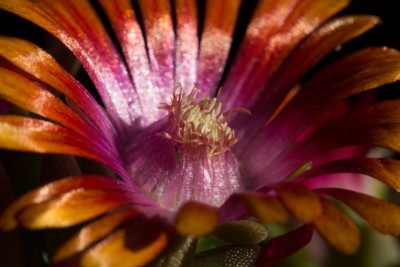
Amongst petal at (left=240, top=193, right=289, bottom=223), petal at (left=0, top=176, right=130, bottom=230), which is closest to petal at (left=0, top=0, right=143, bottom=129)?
petal at (left=0, top=176, right=130, bottom=230)

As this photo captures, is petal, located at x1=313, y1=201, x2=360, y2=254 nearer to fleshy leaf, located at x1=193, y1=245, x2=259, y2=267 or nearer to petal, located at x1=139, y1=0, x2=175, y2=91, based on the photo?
fleshy leaf, located at x1=193, y1=245, x2=259, y2=267

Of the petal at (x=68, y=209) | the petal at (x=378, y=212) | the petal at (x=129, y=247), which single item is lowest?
the petal at (x=129, y=247)

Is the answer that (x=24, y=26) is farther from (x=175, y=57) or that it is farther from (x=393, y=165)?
(x=393, y=165)

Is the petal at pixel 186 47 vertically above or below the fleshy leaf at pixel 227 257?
above

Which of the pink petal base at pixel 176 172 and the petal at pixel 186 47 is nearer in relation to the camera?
the pink petal base at pixel 176 172

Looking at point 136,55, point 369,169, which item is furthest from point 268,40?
point 369,169

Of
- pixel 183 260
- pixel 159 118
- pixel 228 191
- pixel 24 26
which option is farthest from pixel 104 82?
pixel 24 26

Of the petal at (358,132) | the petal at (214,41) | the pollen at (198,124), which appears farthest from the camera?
the petal at (214,41)

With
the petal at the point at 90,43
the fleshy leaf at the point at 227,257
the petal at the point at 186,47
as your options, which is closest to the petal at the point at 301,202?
the fleshy leaf at the point at 227,257

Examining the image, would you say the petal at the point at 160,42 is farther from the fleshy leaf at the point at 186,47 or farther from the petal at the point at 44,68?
the petal at the point at 44,68
